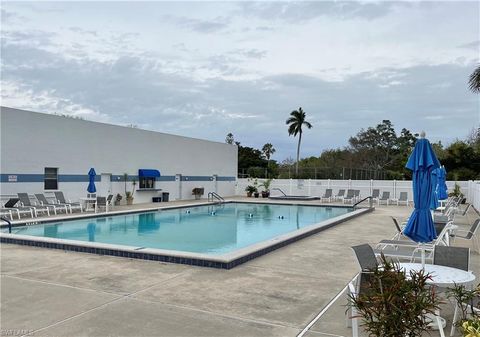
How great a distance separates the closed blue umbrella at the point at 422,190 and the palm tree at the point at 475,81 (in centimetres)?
1256

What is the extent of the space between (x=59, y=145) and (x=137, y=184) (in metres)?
5.52

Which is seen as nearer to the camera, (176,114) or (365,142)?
(176,114)

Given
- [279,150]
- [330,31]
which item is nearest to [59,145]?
[330,31]

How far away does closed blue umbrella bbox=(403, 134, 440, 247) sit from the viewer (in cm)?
643

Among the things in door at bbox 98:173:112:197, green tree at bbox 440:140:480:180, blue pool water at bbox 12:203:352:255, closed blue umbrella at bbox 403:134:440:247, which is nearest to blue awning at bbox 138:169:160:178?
door at bbox 98:173:112:197

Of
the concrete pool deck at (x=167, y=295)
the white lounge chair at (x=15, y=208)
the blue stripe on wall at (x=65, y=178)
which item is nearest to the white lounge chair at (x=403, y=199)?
the blue stripe on wall at (x=65, y=178)

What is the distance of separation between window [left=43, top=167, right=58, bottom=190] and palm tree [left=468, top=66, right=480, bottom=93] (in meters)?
18.3

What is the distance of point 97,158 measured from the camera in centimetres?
2097

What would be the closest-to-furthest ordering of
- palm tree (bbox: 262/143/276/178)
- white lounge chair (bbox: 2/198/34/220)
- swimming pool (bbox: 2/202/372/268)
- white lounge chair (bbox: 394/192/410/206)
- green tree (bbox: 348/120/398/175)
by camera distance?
swimming pool (bbox: 2/202/372/268)
white lounge chair (bbox: 2/198/34/220)
white lounge chair (bbox: 394/192/410/206)
green tree (bbox: 348/120/398/175)
palm tree (bbox: 262/143/276/178)

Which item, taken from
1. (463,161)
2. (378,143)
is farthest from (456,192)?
(378,143)

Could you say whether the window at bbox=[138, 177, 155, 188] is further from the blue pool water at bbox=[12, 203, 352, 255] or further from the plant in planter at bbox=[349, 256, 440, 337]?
the plant in planter at bbox=[349, 256, 440, 337]

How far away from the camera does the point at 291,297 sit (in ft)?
17.9

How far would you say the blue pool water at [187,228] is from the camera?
11.7 meters

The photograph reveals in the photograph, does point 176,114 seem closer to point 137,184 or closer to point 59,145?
point 137,184
